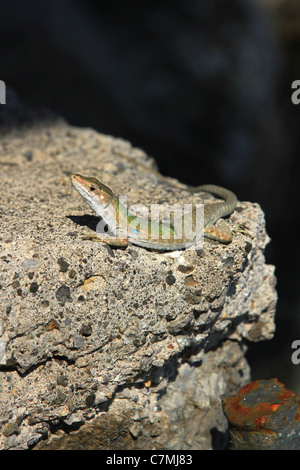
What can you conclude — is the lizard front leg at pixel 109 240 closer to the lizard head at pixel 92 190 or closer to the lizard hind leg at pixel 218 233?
the lizard head at pixel 92 190

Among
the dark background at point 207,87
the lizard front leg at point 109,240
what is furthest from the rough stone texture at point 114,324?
the dark background at point 207,87

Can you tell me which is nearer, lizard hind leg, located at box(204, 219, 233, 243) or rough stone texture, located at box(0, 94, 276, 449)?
rough stone texture, located at box(0, 94, 276, 449)

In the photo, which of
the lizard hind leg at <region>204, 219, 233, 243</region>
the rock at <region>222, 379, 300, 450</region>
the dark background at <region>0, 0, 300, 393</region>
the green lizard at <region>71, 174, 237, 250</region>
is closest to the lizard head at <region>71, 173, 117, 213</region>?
the green lizard at <region>71, 174, 237, 250</region>

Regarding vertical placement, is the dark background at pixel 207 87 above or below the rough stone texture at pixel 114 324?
above

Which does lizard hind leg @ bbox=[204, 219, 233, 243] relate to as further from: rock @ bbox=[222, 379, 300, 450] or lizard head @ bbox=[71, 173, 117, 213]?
rock @ bbox=[222, 379, 300, 450]

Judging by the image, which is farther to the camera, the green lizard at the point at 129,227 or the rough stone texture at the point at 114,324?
the green lizard at the point at 129,227

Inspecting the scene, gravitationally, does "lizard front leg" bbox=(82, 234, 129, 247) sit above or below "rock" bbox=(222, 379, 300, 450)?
above
